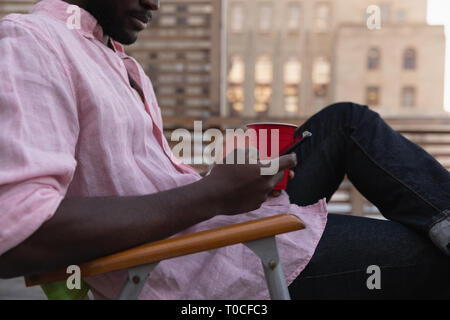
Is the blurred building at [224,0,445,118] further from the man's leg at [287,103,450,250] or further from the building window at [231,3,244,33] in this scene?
the man's leg at [287,103,450,250]

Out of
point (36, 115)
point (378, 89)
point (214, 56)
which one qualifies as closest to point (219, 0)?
point (214, 56)

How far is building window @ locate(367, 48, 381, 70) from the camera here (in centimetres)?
2203

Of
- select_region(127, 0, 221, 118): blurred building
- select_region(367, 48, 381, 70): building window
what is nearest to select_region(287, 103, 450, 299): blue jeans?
select_region(127, 0, 221, 118): blurred building

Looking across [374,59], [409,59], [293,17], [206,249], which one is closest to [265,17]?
[293,17]

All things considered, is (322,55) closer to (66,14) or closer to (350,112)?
(350,112)

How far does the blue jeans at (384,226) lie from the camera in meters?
0.96

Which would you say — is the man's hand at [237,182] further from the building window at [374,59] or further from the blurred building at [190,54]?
the building window at [374,59]

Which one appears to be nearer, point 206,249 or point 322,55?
point 206,249

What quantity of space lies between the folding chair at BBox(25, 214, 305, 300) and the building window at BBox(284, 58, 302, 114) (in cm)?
2099

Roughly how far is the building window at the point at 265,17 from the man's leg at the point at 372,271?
21.4 metres

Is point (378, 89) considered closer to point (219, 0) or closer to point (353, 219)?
point (219, 0)

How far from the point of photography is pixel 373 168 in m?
1.17

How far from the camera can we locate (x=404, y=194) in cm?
109

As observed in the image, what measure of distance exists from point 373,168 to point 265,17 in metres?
21.7
